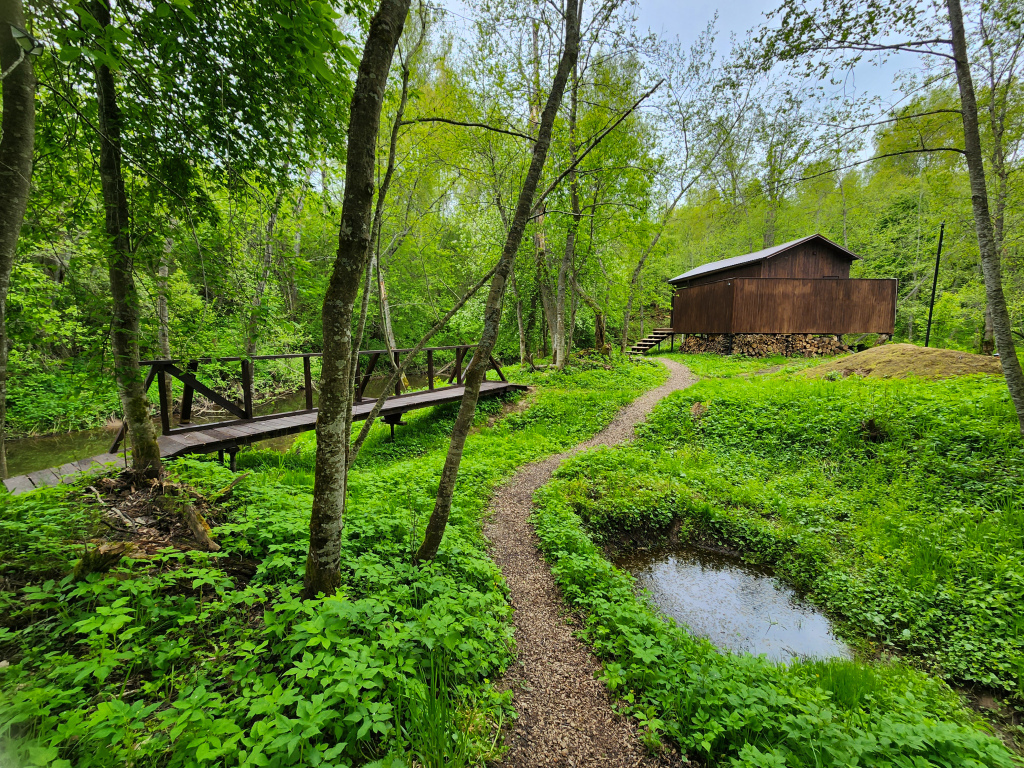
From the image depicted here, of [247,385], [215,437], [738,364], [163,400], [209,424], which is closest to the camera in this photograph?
[163,400]

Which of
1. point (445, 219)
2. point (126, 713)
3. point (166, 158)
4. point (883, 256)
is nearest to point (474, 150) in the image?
point (445, 219)

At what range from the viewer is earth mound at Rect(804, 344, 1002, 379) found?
323 inches

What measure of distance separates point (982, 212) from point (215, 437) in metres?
11.5

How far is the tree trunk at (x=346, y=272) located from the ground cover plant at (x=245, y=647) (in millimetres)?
451

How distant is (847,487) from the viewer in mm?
5766

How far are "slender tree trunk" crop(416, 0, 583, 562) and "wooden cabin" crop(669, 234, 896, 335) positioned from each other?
16779 mm

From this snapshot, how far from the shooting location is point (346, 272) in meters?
2.24

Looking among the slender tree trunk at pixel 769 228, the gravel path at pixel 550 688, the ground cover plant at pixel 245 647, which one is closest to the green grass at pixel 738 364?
the gravel path at pixel 550 688

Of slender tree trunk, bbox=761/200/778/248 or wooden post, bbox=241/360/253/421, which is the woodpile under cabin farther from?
wooden post, bbox=241/360/253/421

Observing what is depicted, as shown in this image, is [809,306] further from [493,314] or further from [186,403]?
[186,403]

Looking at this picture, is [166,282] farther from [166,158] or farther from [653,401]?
[653,401]

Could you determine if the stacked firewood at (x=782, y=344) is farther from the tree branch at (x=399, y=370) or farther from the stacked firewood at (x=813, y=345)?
the tree branch at (x=399, y=370)

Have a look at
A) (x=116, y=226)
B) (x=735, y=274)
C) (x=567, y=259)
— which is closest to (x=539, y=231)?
(x=567, y=259)

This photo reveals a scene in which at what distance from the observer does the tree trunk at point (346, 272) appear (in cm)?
222
